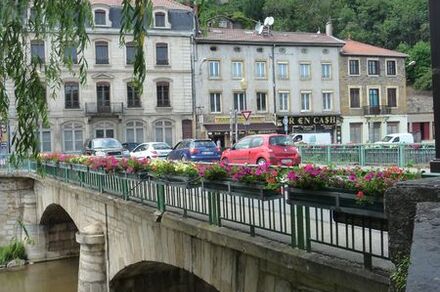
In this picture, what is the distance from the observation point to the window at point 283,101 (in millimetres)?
46719

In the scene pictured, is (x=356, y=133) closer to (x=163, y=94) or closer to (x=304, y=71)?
(x=304, y=71)

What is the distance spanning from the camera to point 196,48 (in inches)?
1743

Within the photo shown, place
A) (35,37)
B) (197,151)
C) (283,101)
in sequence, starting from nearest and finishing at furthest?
(35,37)
(197,151)
(283,101)

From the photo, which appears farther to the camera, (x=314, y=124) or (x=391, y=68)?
(x=391, y=68)

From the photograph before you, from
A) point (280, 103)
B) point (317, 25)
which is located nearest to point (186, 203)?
point (280, 103)

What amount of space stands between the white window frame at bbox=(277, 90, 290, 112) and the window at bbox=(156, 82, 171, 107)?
945 cm

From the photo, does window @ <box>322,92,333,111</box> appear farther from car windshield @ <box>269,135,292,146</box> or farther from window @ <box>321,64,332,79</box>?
car windshield @ <box>269,135,292,146</box>

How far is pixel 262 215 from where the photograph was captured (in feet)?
21.9

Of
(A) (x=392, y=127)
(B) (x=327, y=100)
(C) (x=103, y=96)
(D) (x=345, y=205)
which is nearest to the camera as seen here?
(D) (x=345, y=205)

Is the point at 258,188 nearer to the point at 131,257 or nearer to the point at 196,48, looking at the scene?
the point at 131,257

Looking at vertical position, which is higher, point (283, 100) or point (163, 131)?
point (283, 100)

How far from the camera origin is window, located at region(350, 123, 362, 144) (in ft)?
162

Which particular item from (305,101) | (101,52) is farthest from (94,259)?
(305,101)

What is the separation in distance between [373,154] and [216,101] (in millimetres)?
25026
